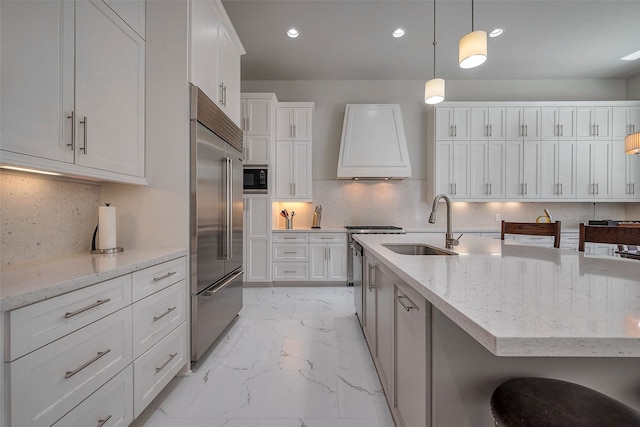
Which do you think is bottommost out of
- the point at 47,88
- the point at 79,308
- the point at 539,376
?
the point at 539,376

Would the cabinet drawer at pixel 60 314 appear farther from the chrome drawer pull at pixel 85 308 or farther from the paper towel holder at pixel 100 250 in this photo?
the paper towel holder at pixel 100 250

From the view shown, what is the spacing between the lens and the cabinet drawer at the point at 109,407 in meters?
1.05

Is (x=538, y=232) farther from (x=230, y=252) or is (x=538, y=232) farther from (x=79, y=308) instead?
(x=79, y=308)

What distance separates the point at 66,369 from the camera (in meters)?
1.01

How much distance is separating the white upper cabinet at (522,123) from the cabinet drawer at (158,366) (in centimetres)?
507

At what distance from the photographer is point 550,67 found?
427 cm


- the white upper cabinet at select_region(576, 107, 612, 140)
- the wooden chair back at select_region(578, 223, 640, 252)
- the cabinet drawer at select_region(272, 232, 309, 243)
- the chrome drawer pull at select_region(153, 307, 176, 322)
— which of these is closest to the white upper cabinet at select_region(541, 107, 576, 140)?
the white upper cabinet at select_region(576, 107, 612, 140)

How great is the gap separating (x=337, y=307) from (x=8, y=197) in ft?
9.40

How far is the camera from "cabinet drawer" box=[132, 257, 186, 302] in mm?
1408

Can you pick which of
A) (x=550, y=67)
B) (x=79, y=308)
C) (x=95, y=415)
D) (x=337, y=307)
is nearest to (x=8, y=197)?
(x=79, y=308)

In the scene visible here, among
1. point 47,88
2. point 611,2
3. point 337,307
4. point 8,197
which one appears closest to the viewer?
point 47,88

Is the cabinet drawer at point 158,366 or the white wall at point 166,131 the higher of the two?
the white wall at point 166,131

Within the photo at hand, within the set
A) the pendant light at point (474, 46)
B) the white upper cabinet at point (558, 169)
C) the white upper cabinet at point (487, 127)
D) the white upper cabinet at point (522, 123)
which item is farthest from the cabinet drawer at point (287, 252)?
the white upper cabinet at point (558, 169)

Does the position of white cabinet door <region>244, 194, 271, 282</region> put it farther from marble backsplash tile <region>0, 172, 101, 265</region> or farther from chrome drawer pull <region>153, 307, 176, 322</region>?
chrome drawer pull <region>153, 307, 176, 322</region>
